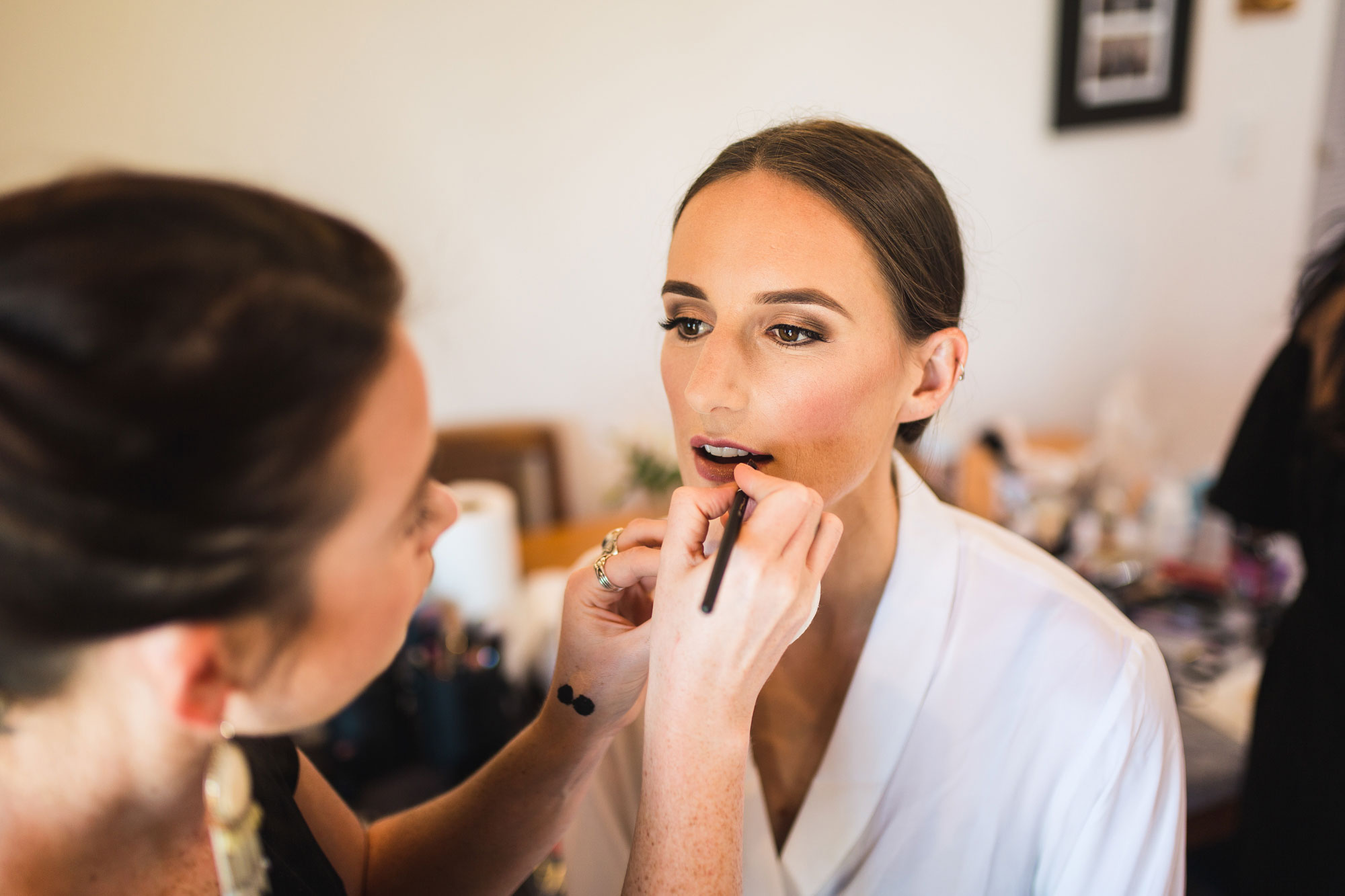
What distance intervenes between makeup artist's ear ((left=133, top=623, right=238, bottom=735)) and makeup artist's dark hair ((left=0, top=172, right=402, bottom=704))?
0.02 metres

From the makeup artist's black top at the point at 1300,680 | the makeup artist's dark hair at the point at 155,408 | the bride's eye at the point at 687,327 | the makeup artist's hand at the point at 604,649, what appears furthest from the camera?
the makeup artist's black top at the point at 1300,680

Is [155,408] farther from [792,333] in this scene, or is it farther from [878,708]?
[878,708]

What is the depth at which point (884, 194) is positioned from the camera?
2.83ft

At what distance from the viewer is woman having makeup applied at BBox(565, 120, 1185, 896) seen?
842 mm

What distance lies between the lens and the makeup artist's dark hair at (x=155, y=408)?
1.42ft

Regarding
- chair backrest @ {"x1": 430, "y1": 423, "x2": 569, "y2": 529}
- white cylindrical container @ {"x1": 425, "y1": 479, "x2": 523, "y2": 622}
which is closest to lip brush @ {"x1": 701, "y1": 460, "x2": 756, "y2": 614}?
white cylindrical container @ {"x1": 425, "y1": 479, "x2": 523, "y2": 622}

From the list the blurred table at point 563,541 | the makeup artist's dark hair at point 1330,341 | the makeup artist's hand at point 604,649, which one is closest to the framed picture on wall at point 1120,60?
the makeup artist's dark hair at point 1330,341

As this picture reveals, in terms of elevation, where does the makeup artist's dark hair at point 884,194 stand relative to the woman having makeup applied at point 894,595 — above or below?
above

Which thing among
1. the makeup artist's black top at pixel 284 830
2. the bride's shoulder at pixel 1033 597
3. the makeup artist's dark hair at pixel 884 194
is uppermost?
the makeup artist's dark hair at pixel 884 194

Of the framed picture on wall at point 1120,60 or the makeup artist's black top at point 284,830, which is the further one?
the framed picture on wall at point 1120,60

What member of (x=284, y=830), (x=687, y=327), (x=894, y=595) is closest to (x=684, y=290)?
(x=687, y=327)

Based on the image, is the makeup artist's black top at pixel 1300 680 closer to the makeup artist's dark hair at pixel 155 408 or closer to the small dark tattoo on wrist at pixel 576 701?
the small dark tattoo on wrist at pixel 576 701

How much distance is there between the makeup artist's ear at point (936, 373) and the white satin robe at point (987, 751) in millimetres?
127

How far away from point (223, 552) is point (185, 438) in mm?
73
